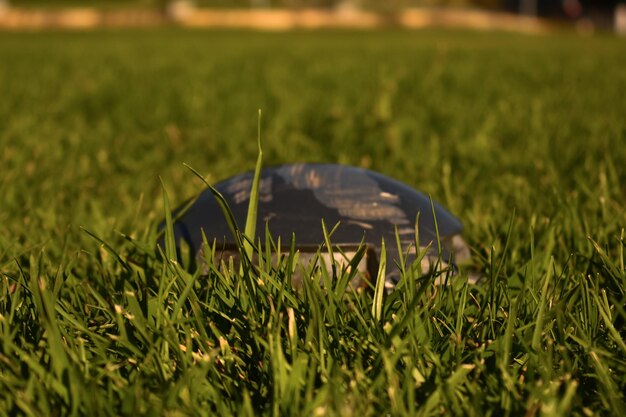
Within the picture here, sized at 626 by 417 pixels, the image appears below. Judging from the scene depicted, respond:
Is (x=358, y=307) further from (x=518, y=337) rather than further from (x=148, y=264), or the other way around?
(x=148, y=264)

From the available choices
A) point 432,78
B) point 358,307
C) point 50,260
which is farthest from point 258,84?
point 358,307

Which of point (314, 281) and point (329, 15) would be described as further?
point (329, 15)

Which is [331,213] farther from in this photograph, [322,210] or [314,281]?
[314,281]

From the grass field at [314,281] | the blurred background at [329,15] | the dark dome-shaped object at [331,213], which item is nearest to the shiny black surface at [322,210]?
the dark dome-shaped object at [331,213]

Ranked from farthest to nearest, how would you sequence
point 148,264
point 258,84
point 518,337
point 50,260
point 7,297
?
point 258,84 < point 50,260 < point 148,264 < point 7,297 < point 518,337

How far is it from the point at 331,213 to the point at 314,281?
311mm

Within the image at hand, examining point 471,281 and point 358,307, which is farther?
point 471,281

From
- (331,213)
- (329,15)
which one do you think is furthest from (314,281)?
(329,15)

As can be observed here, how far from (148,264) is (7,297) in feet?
1.10

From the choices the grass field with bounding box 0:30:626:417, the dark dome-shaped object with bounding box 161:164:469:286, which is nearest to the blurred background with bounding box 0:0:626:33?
the grass field with bounding box 0:30:626:417

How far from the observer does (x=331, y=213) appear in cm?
169

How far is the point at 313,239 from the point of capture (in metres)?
1.63

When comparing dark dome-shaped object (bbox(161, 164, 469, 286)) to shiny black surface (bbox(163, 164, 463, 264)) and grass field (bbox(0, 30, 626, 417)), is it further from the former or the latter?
grass field (bbox(0, 30, 626, 417))

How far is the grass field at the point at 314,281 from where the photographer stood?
1.23m
